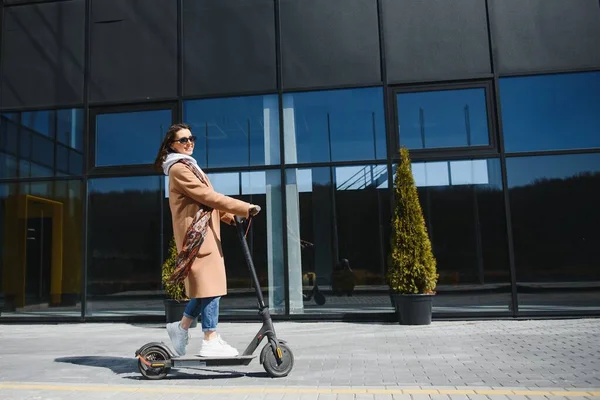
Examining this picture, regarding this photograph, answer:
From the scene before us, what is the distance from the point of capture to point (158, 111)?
8.86 meters

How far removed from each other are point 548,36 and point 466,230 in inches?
132

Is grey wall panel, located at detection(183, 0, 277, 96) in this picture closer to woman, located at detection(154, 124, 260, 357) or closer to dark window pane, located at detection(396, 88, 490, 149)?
dark window pane, located at detection(396, 88, 490, 149)

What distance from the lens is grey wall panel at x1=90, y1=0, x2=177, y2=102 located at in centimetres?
881

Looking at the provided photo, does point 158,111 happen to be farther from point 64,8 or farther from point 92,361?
point 92,361

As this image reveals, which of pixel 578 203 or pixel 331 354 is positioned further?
pixel 578 203

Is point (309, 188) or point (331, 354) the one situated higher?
point (309, 188)

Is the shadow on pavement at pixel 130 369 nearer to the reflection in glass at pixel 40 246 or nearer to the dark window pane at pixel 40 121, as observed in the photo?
the reflection in glass at pixel 40 246

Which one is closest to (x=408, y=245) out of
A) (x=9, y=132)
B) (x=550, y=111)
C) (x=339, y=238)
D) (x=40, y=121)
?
(x=339, y=238)

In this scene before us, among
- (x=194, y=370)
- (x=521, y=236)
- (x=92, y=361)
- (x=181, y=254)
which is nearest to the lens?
(x=181, y=254)

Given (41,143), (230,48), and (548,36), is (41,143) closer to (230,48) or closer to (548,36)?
(230,48)

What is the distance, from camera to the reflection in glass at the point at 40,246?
884 cm

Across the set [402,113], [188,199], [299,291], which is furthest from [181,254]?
[402,113]

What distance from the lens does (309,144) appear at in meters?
8.48

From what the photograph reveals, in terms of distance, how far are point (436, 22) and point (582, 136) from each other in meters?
2.94
